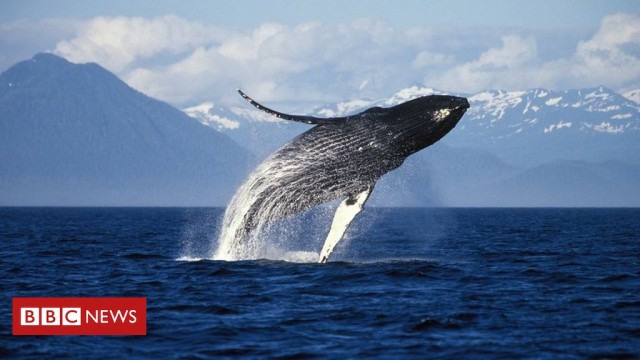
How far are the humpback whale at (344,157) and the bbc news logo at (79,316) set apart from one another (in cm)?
376

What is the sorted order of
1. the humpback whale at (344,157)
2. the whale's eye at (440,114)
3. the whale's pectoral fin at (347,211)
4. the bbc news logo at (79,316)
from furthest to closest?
the whale's pectoral fin at (347,211), the humpback whale at (344,157), the whale's eye at (440,114), the bbc news logo at (79,316)

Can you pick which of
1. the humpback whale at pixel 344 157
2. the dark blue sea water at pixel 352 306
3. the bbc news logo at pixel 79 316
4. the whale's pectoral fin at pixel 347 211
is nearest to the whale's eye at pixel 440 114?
the humpback whale at pixel 344 157

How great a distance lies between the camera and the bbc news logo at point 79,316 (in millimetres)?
14633

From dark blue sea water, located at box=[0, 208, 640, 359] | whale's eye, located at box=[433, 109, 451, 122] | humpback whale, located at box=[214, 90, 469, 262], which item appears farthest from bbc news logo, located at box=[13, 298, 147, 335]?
whale's eye, located at box=[433, 109, 451, 122]

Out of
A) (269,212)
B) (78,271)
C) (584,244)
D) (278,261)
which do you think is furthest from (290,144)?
(584,244)

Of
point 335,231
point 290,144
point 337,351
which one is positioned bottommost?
point 337,351

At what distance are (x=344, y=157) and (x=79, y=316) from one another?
613 cm

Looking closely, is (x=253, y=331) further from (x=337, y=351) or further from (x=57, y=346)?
(x=57, y=346)

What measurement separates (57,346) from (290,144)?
7.23 metres

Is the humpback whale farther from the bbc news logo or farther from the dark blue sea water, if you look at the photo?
the bbc news logo

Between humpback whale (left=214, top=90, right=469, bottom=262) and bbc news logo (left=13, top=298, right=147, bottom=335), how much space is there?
3.76 metres

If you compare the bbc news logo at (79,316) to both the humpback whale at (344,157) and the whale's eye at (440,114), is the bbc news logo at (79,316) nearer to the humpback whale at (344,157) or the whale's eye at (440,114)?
the humpback whale at (344,157)

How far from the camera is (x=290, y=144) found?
1953cm

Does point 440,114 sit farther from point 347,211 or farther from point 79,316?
point 79,316
